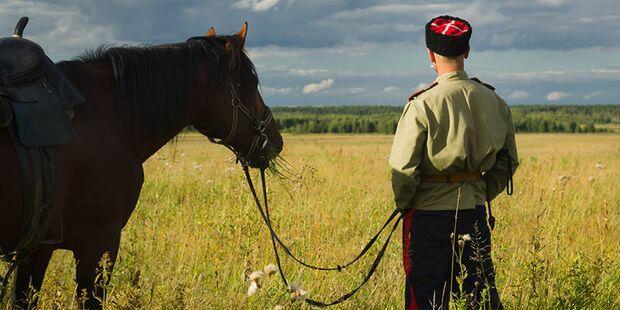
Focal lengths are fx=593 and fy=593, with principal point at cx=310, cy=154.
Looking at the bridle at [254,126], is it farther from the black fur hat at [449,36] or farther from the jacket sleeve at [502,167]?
the jacket sleeve at [502,167]

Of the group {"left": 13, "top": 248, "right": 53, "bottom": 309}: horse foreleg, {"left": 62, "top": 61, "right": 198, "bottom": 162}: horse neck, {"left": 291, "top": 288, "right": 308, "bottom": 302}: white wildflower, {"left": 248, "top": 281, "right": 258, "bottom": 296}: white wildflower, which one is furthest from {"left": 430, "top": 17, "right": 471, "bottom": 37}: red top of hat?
{"left": 13, "top": 248, "right": 53, "bottom": 309}: horse foreleg

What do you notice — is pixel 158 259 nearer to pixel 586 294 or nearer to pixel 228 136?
pixel 228 136

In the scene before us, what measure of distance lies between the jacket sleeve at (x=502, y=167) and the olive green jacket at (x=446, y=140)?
0.20 meters

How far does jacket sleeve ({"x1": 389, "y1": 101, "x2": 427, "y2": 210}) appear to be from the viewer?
3.43 m

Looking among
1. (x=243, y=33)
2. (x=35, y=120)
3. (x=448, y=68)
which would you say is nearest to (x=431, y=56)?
(x=448, y=68)

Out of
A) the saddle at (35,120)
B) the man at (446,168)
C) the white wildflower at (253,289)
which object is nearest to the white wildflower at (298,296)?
the white wildflower at (253,289)

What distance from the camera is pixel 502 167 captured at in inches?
151

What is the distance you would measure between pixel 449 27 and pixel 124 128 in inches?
82.0

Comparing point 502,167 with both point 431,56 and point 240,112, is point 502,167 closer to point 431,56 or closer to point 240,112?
point 431,56

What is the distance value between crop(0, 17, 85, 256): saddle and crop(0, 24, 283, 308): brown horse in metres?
0.06

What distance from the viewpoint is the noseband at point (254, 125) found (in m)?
4.14

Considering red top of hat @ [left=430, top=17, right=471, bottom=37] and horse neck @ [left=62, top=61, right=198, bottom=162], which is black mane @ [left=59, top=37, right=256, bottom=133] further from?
red top of hat @ [left=430, top=17, right=471, bottom=37]

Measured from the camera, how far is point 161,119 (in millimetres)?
3912

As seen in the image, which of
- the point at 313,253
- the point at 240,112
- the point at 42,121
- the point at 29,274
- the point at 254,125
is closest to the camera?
the point at 42,121
